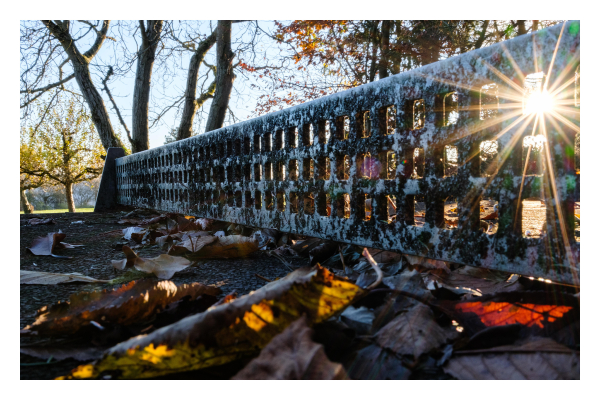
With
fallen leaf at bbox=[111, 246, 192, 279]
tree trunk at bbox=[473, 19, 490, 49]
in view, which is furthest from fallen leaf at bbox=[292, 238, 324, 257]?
tree trunk at bbox=[473, 19, 490, 49]

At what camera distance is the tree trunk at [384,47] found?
704 centimetres

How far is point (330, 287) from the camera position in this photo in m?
0.82

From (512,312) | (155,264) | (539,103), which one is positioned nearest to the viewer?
(512,312)

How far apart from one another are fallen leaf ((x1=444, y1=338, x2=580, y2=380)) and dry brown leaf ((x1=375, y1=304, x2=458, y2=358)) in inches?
2.2

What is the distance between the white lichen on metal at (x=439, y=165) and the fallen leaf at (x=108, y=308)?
2.55 ft

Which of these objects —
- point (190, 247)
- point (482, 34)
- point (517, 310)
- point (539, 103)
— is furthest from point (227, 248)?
point (482, 34)

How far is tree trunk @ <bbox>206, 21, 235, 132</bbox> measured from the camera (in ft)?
18.9

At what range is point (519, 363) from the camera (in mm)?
729

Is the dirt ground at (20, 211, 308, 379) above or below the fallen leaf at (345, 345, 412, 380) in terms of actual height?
above

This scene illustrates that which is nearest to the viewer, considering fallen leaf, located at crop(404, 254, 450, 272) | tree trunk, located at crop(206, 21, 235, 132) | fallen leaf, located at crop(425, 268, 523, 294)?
fallen leaf, located at crop(425, 268, 523, 294)

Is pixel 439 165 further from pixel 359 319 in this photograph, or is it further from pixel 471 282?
pixel 359 319

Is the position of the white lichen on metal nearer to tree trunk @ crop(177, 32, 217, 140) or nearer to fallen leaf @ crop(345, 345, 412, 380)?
fallen leaf @ crop(345, 345, 412, 380)

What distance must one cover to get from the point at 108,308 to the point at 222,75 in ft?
18.5

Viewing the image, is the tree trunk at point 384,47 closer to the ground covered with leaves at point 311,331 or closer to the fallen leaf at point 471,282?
the fallen leaf at point 471,282
